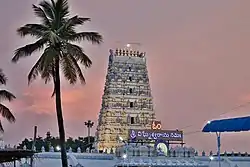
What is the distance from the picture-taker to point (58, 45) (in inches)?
1087

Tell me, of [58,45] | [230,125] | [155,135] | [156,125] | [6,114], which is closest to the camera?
[230,125]

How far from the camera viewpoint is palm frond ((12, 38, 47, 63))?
27656 mm

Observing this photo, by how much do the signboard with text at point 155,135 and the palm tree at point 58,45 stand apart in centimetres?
3875

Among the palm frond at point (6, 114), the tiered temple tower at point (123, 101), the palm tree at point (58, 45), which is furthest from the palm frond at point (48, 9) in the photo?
the tiered temple tower at point (123, 101)

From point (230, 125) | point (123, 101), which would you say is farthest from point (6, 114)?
point (123, 101)

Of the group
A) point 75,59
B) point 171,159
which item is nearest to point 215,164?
point 171,159

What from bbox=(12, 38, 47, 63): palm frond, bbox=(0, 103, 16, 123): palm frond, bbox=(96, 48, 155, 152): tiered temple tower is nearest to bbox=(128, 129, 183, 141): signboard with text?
bbox=(96, 48, 155, 152): tiered temple tower

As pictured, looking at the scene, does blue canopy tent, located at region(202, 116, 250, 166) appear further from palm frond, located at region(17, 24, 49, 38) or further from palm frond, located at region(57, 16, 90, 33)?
palm frond, located at region(17, 24, 49, 38)

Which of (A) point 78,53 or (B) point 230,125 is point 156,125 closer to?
(A) point 78,53

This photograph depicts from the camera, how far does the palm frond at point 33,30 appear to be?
2759 centimetres

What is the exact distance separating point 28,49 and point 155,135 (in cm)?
4063

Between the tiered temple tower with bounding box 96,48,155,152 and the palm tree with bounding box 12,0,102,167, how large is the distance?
49780mm

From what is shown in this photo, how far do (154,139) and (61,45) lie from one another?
40.3m

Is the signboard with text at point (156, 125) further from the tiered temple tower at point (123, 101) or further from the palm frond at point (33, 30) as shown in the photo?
the palm frond at point (33, 30)
